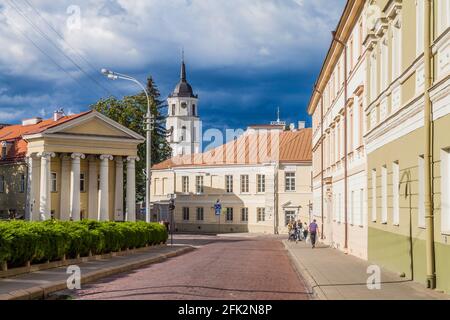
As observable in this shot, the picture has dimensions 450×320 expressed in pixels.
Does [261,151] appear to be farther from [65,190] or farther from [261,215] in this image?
[65,190]

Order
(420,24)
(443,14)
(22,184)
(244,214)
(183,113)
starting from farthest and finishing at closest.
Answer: (183,113) < (244,214) < (22,184) < (420,24) < (443,14)

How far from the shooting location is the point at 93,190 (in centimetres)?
5762

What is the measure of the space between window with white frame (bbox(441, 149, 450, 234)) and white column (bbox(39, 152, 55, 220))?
40790 mm

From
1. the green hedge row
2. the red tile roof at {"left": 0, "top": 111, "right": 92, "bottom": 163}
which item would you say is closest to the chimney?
the red tile roof at {"left": 0, "top": 111, "right": 92, "bottom": 163}

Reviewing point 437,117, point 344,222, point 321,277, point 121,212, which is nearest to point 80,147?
point 121,212

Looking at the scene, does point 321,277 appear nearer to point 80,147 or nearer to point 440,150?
point 440,150

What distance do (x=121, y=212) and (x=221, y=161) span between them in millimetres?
21176

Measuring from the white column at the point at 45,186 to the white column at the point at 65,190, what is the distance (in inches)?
61.9

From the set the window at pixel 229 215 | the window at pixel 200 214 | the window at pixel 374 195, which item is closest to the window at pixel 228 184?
the window at pixel 229 215

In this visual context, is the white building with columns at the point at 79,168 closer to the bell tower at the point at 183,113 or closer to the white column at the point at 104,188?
the white column at the point at 104,188

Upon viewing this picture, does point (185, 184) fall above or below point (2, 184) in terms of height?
above

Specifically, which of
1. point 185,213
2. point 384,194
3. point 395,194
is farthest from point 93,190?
point 395,194

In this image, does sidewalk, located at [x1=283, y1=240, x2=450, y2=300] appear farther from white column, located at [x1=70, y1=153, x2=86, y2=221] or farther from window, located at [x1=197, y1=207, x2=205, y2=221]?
window, located at [x1=197, y1=207, x2=205, y2=221]

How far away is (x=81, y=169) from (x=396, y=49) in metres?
40.2
